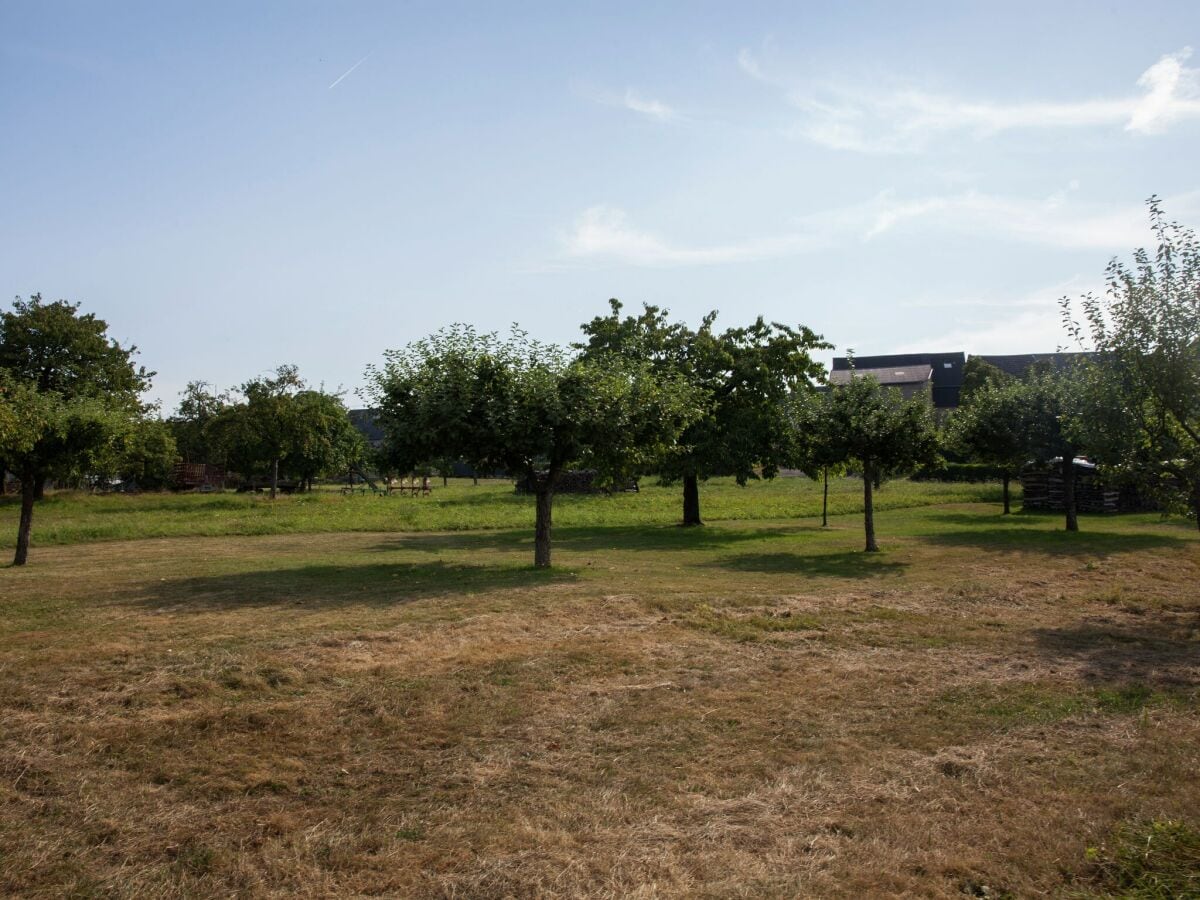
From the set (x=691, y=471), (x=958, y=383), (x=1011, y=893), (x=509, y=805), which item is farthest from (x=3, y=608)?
(x=958, y=383)

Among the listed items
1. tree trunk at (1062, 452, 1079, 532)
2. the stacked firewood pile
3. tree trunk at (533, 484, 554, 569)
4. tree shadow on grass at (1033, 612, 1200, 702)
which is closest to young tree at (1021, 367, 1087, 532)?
tree trunk at (1062, 452, 1079, 532)

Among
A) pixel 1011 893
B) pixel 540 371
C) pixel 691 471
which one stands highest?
pixel 540 371

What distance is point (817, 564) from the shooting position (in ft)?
65.9

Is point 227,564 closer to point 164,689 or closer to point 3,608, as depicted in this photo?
point 3,608

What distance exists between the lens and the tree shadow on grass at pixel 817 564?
18.4 metres

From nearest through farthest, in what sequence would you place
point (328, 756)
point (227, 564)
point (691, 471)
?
point (328, 756)
point (227, 564)
point (691, 471)

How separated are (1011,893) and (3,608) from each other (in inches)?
531

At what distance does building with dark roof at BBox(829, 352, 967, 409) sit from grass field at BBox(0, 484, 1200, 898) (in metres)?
67.8

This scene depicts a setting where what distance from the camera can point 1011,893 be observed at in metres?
4.78

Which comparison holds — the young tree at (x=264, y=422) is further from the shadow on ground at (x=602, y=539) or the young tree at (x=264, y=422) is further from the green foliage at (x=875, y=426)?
the green foliage at (x=875, y=426)

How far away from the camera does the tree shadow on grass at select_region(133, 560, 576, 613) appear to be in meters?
13.5

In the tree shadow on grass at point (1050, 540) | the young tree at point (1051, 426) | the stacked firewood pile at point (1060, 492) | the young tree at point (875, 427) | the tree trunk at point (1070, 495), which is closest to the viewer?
the young tree at point (875, 427)

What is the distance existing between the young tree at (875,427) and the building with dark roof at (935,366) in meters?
56.3

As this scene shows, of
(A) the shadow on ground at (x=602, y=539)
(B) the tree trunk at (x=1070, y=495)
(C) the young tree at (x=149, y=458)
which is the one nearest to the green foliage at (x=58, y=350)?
(C) the young tree at (x=149, y=458)
